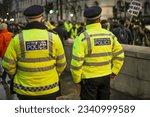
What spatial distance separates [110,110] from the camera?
17.6ft

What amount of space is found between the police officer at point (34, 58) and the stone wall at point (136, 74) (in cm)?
424

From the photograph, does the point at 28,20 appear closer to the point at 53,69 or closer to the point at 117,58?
the point at 53,69

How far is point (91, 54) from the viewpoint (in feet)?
20.4

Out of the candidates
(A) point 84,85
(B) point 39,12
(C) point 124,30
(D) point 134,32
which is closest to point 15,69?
(B) point 39,12

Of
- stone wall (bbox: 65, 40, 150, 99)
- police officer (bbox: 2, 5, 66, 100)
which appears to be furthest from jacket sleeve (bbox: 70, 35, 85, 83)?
stone wall (bbox: 65, 40, 150, 99)

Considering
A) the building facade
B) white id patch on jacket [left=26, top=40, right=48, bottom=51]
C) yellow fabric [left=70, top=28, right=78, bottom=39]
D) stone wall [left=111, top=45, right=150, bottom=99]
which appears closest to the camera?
white id patch on jacket [left=26, top=40, right=48, bottom=51]

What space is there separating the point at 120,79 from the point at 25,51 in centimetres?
553

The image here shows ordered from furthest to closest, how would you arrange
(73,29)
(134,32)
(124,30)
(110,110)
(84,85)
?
(73,29) < (134,32) < (124,30) < (84,85) < (110,110)

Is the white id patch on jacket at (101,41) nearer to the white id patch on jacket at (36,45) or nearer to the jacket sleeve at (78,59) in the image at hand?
the jacket sleeve at (78,59)

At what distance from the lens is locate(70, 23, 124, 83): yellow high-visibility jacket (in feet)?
20.2

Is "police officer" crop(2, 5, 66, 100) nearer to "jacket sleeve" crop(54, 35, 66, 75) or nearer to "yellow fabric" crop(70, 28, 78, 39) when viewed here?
"jacket sleeve" crop(54, 35, 66, 75)

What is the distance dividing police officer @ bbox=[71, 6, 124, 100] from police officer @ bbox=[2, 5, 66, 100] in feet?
2.12

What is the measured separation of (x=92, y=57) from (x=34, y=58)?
1082 mm

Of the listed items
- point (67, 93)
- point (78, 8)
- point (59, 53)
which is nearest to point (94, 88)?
point (59, 53)
